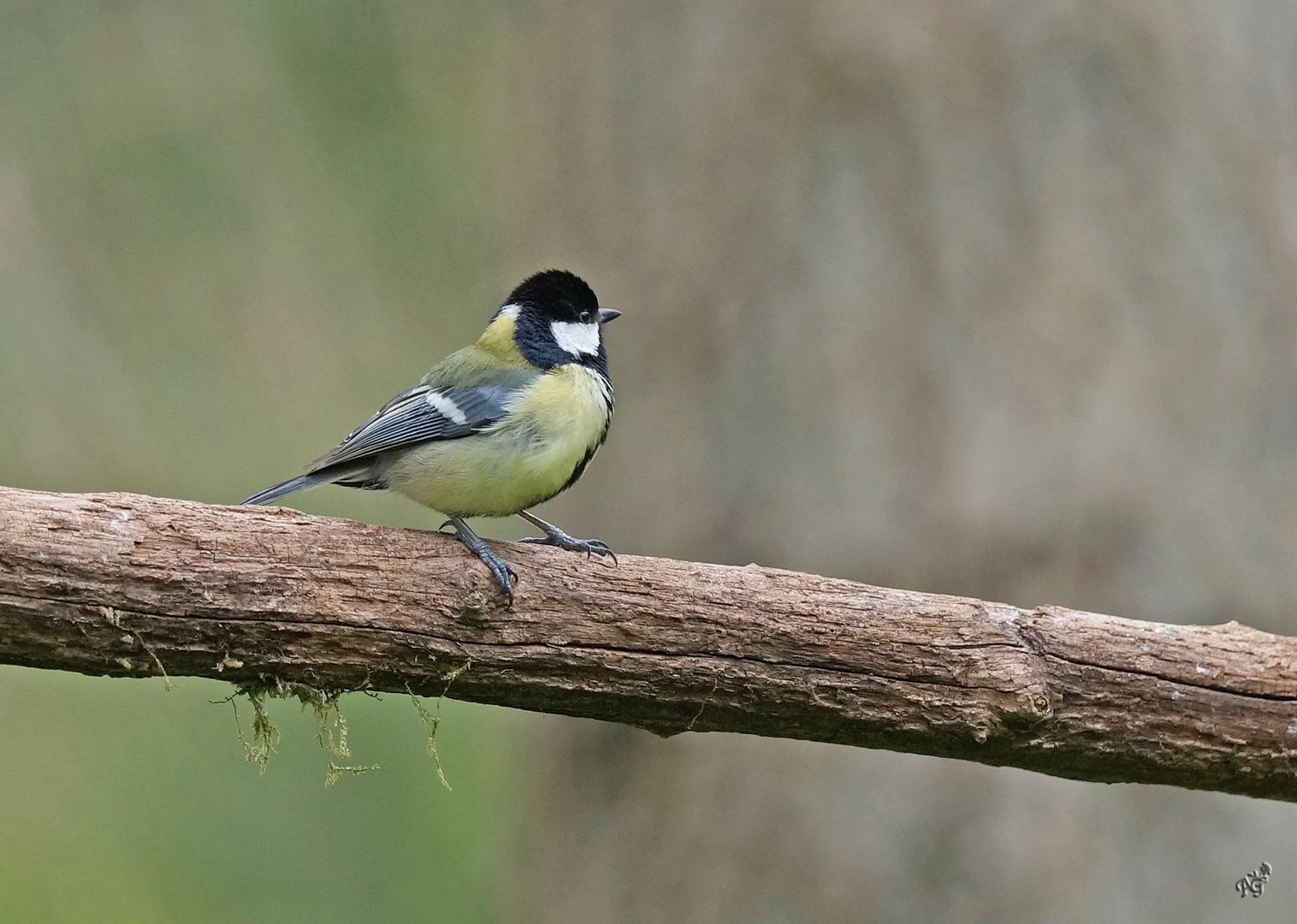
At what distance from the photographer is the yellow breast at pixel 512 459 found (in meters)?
2.51

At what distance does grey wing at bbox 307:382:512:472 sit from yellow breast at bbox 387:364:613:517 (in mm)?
24

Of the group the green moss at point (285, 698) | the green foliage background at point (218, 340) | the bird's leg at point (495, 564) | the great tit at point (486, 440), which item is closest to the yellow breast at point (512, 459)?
the great tit at point (486, 440)

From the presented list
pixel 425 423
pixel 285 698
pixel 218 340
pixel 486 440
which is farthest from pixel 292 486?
pixel 218 340

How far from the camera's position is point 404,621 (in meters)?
2.06

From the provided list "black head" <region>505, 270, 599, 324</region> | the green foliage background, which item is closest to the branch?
"black head" <region>505, 270, 599, 324</region>

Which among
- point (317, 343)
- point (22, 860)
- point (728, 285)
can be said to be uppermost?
point (728, 285)

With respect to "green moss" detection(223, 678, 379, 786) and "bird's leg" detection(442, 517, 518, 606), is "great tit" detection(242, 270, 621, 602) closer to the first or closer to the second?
"bird's leg" detection(442, 517, 518, 606)

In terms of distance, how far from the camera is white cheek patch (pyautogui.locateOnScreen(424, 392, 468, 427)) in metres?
2.57

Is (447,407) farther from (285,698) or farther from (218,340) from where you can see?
(218,340)

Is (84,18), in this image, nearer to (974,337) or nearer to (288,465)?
(288,465)

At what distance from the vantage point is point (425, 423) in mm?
2594

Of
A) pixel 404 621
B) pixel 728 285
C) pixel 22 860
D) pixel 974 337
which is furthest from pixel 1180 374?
pixel 22 860

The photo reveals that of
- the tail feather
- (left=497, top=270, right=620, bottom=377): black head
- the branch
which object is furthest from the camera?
(left=497, top=270, right=620, bottom=377): black head

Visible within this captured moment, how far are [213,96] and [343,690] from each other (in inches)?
143
